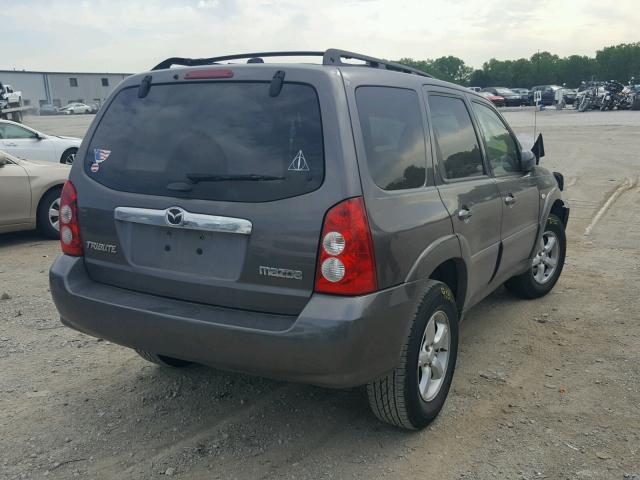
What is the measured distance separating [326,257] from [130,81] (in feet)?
5.10

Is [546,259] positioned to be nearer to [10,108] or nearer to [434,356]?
[434,356]

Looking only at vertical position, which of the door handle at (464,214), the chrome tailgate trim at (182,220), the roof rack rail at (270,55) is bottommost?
the door handle at (464,214)

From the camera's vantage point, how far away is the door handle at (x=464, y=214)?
3416 mm

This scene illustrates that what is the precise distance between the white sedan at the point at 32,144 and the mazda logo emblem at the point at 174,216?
10.1m

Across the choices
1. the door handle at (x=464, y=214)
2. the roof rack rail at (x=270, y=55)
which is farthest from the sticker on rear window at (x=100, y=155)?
the door handle at (x=464, y=214)

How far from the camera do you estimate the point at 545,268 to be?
214 inches

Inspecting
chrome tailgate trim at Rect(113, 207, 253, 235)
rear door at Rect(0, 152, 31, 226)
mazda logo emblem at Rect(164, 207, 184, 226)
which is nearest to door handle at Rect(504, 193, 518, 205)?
chrome tailgate trim at Rect(113, 207, 253, 235)

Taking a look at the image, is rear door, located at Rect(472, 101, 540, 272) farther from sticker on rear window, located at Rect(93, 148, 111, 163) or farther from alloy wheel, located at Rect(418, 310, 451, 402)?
sticker on rear window, located at Rect(93, 148, 111, 163)

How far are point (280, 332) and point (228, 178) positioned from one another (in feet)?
2.45

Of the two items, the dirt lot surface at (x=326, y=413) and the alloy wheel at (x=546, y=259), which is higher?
the alloy wheel at (x=546, y=259)

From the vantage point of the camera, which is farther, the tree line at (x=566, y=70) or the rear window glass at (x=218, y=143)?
the tree line at (x=566, y=70)

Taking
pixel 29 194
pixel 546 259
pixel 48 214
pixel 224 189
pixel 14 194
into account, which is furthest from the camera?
pixel 48 214

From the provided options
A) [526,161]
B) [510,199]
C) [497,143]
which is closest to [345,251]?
[510,199]

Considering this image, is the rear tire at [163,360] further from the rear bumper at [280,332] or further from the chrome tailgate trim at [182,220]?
the chrome tailgate trim at [182,220]
